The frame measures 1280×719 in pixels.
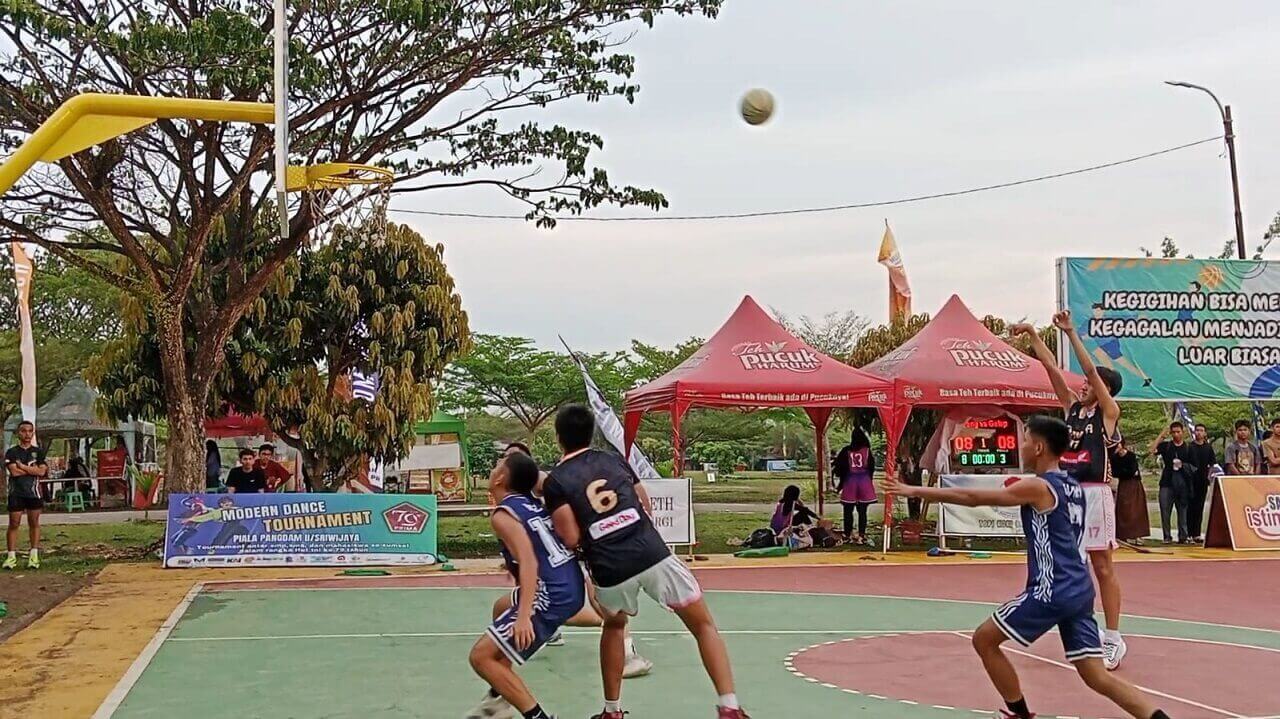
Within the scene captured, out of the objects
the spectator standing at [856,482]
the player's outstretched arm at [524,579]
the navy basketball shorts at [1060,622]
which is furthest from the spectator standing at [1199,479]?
the player's outstretched arm at [524,579]

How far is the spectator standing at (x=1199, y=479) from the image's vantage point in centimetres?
1938

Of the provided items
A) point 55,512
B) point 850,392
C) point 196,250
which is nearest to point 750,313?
point 850,392

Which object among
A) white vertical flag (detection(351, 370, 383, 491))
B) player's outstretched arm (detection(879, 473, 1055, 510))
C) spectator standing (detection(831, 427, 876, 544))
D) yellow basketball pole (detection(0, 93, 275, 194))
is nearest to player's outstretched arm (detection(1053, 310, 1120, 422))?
player's outstretched arm (detection(879, 473, 1055, 510))

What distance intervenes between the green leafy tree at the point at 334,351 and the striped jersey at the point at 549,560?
13106 mm

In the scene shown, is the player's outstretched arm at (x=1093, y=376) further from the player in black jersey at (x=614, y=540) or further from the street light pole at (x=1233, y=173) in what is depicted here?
the street light pole at (x=1233, y=173)

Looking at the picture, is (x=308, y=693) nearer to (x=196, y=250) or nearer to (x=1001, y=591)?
(x=1001, y=591)

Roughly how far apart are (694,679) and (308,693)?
249 centimetres

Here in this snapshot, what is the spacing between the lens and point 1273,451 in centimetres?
1920

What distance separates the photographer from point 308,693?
827cm

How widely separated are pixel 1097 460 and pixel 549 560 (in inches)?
167

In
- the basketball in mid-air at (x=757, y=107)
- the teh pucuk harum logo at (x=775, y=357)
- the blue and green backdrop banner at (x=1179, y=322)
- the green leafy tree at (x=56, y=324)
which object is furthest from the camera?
the green leafy tree at (x=56, y=324)

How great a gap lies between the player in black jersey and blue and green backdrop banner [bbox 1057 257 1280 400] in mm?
14285

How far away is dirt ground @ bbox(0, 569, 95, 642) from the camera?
469 inches

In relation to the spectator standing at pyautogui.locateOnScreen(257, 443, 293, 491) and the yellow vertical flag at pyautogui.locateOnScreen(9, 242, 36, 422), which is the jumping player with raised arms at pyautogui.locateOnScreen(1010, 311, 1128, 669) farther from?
the yellow vertical flag at pyautogui.locateOnScreen(9, 242, 36, 422)
